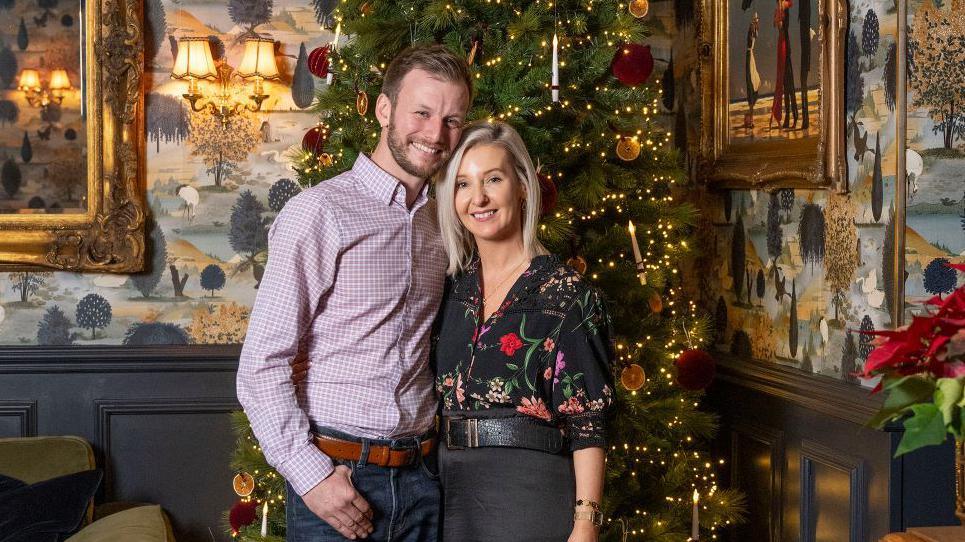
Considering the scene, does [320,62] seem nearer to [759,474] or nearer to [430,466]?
[430,466]

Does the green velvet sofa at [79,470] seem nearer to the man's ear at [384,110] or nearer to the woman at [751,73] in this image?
the man's ear at [384,110]

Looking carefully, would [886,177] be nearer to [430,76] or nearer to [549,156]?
[549,156]

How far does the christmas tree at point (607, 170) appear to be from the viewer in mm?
3164

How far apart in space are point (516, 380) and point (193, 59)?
2475 millimetres

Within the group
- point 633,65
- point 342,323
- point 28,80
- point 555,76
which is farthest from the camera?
point 28,80

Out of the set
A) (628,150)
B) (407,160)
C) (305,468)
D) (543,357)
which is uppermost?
(628,150)

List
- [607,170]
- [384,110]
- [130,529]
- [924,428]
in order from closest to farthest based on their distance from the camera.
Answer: [924,428] → [384,110] → [607,170] → [130,529]

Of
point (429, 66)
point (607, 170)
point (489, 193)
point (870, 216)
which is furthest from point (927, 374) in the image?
point (607, 170)

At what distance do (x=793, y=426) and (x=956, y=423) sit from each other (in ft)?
7.47

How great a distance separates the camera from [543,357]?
2.32 metres

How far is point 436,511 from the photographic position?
2428mm

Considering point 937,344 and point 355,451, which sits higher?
point 937,344

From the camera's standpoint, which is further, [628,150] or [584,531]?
[628,150]

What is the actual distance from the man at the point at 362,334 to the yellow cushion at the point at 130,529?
1.12m
